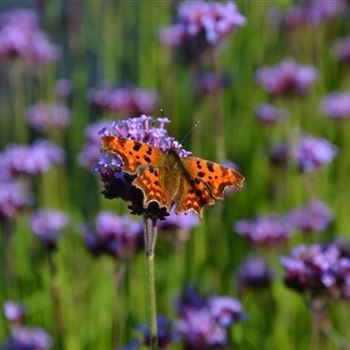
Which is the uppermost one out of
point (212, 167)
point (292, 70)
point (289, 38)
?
point (289, 38)

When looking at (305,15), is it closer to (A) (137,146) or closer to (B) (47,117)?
(B) (47,117)

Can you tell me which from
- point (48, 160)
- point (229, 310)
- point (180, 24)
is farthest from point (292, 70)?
point (229, 310)

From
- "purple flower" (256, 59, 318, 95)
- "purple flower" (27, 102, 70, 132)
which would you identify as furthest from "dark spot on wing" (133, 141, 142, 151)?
"purple flower" (27, 102, 70, 132)

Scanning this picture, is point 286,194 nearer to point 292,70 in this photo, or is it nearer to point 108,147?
point 292,70

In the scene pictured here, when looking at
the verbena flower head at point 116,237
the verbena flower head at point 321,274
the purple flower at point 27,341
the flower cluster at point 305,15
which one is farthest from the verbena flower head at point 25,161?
the flower cluster at point 305,15

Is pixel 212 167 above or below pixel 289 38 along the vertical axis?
below
